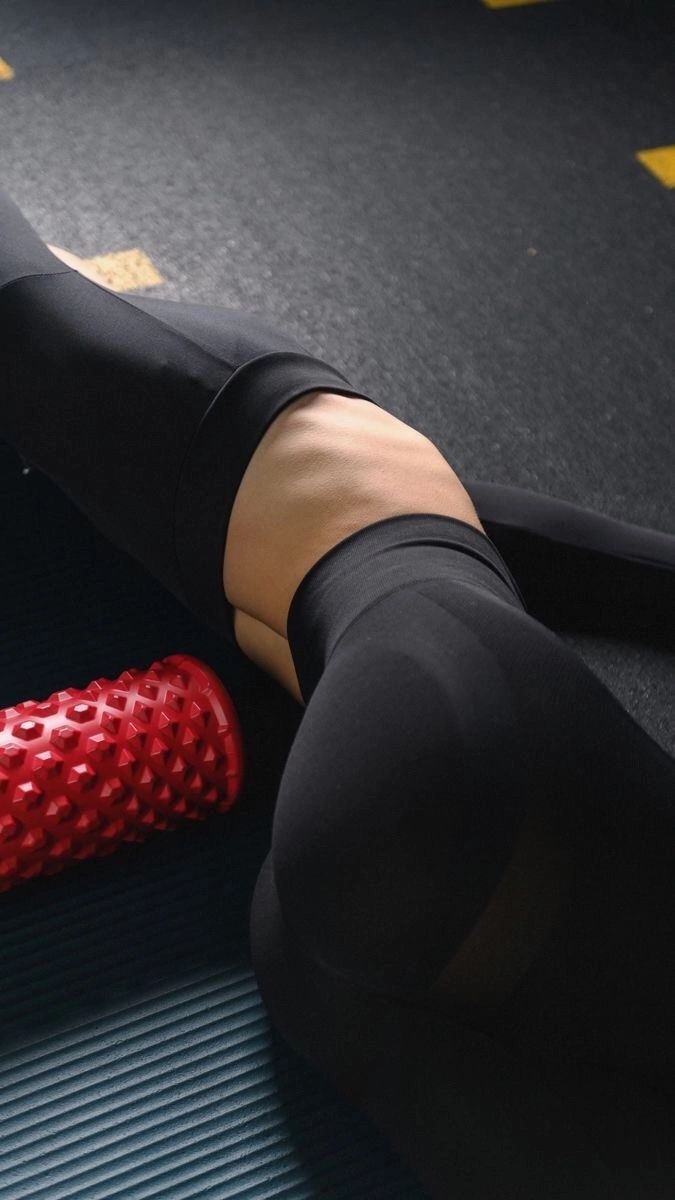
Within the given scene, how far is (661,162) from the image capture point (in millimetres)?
1956

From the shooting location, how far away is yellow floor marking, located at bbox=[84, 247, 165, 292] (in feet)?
5.29

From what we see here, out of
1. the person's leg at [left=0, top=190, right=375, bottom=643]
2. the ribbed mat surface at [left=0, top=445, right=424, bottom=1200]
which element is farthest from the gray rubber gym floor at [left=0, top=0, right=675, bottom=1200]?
the person's leg at [left=0, top=190, right=375, bottom=643]

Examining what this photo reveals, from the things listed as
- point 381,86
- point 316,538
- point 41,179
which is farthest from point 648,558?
point 381,86

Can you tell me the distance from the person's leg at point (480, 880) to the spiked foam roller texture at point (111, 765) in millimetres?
233

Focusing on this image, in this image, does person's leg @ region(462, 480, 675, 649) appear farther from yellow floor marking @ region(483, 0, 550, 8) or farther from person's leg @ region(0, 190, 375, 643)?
yellow floor marking @ region(483, 0, 550, 8)

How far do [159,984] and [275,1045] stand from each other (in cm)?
10

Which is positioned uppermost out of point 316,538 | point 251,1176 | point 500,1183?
point 316,538

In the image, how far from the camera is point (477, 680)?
2.53 feet

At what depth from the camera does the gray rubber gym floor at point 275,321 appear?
95 centimetres

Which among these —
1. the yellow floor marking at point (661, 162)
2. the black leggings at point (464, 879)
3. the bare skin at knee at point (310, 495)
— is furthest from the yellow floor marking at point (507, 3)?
the black leggings at point (464, 879)

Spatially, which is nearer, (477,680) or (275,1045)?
(477,680)

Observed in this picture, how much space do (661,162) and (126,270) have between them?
815 millimetres

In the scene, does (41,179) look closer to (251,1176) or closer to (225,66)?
(225,66)

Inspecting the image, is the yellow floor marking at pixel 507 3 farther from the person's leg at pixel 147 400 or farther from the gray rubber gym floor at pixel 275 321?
the person's leg at pixel 147 400
